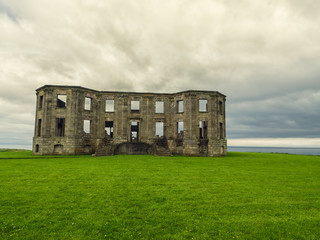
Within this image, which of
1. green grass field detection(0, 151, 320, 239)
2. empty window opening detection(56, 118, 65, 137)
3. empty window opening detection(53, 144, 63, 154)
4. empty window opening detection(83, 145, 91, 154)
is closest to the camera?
green grass field detection(0, 151, 320, 239)

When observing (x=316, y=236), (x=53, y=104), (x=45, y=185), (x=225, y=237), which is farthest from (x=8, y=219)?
(x=53, y=104)

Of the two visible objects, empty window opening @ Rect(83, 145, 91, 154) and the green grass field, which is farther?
empty window opening @ Rect(83, 145, 91, 154)

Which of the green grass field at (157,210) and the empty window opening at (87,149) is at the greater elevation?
the empty window opening at (87,149)

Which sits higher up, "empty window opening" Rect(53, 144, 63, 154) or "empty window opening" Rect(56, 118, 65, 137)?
"empty window opening" Rect(56, 118, 65, 137)

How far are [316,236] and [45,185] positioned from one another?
1096 cm

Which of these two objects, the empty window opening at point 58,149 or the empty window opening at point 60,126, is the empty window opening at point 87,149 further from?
the empty window opening at point 60,126

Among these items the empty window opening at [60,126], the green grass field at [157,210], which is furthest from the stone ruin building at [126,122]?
the green grass field at [157,210]

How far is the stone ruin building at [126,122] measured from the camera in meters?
30.8

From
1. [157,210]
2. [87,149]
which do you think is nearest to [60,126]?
[87,149]

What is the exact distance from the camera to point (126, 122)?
1340 inches

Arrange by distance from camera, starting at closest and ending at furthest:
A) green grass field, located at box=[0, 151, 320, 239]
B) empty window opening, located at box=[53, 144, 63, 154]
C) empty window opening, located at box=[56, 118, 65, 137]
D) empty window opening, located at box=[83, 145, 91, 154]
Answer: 1. green grass field, located at box=[0, 151, 320, 239]
2. empty window opening, located at box=[53, 144, 63, 154]
3. empty window opening, located at box=[83, 145, 91, 154]
4. empty window opening, located at box=[56, 118, 65, 137]

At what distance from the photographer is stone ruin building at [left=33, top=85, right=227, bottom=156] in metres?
30.8

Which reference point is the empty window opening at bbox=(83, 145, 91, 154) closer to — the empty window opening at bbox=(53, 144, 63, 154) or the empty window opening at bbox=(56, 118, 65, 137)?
the empty window opening at bbox=(53, 144, 63, 154)

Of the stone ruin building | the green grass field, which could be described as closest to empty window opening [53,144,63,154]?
the stone ruin building
